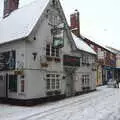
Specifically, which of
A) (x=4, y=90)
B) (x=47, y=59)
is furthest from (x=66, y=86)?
(x=4, y=90)

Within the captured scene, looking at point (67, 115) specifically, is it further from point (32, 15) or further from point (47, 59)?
point (32, 15)

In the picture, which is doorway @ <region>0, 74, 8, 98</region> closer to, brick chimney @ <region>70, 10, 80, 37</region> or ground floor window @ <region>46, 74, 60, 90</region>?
ground floor window @ <region>46, 74, 60, 90</region>

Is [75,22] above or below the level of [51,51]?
above

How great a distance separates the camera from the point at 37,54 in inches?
819

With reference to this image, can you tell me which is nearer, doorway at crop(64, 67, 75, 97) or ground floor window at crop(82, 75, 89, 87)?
doorway at crop(64, 67, 75, 97)

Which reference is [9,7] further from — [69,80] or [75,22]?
[75,22]

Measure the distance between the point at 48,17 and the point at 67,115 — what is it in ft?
34.1

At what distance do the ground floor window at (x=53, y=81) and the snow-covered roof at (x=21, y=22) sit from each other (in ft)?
14.1

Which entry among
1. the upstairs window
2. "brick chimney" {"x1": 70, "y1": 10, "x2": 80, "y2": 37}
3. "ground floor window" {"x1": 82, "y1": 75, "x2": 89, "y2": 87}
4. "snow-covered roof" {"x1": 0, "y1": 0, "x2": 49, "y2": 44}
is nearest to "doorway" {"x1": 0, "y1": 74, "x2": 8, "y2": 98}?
"snow-covered roof" {"x1": 0, "y1": 0, "x2": 49, "y2": 44}

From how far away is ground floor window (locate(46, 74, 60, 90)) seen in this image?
21.8 meters

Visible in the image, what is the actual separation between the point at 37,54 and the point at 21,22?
12.0ft

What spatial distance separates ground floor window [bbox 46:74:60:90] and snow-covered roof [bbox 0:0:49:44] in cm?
430

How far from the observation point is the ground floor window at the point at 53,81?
2183 cm

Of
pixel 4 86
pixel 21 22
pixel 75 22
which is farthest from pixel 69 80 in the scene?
pixel 75 22
